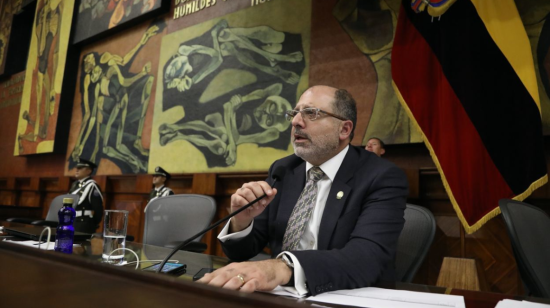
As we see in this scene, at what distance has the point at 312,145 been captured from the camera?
176 centimetres

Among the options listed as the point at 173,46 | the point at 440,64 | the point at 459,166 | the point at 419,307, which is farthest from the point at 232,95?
the point at 419,307

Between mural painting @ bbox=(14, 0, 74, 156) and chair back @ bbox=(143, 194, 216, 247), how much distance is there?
575 cm

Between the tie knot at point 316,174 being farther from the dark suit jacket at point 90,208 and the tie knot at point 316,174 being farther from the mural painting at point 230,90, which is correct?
the dark suit jacket at point 90,208

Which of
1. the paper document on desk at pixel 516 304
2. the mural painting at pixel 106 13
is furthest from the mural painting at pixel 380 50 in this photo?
the mural painting at pixel 106 13

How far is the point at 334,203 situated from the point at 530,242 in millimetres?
752

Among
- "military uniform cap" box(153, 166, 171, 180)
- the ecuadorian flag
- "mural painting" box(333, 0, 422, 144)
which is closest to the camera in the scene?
the ecuadorian flag

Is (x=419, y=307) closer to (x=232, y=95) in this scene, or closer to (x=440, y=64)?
(x=440, y=64)

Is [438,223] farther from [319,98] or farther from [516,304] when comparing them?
[516,304]

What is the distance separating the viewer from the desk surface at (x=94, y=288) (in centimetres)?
45

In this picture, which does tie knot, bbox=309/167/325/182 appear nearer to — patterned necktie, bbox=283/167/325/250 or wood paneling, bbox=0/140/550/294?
patterned necktie, bbox=283/167/325/250

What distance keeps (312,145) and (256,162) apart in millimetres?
2852

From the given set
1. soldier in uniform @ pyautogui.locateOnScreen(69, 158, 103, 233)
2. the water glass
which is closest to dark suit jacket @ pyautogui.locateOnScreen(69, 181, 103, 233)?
soldier in uniform @ pyautogui.locateOnScreen(69, 158, 103, 233)

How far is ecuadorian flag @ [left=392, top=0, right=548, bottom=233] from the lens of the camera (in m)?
2.64

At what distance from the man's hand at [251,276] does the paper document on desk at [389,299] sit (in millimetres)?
99
